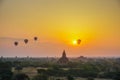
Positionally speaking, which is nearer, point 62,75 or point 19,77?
point 19,77

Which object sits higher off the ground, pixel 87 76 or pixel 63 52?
pixel 63 52

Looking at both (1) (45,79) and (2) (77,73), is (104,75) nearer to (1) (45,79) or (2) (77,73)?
(2) (77,73)

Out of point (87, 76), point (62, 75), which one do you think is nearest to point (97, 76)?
point (87, 76)

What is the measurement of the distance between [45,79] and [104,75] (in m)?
7.73

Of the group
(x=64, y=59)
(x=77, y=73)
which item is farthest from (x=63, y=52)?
(x=77, y=73)

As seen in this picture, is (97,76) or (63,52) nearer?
(97,76)

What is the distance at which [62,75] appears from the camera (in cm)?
2884

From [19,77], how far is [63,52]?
17006 mm

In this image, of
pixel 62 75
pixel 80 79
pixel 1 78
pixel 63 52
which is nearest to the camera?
pixel 1 78

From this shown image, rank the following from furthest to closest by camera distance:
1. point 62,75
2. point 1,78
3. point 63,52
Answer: point 63,52, point 62,75, point 1,78

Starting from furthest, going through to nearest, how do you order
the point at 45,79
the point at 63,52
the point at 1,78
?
the point at 63,52
the point at 45,79
the point at 1,78

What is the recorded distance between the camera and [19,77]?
24.6m

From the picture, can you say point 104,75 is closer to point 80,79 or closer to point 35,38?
point 80,79

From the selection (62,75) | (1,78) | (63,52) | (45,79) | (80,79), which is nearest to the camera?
(1,78)
